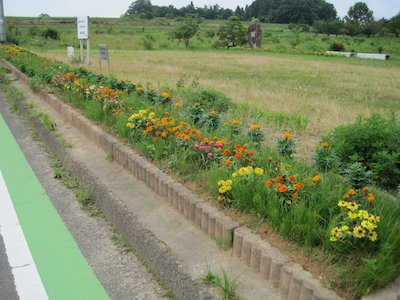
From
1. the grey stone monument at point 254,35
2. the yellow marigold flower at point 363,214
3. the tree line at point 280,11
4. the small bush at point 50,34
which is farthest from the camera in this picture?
the tree line at point 280,11

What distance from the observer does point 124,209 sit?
134 inches

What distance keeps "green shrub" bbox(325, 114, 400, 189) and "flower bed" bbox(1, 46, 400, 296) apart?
0.27 meters

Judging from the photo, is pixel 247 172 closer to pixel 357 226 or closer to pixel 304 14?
pixel 357 226

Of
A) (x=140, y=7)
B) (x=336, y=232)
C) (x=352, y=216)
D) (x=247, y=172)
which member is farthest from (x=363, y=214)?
(x=140, y=7)

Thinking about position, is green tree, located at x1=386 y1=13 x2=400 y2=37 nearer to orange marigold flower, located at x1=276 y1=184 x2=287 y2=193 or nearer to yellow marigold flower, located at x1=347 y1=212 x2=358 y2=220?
orange marigold flower, located at x1=276 y1=184 x2=287 y2=193

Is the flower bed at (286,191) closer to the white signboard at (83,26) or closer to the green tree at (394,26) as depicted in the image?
the white signboard at (83,26)

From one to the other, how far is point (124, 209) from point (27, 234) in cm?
87

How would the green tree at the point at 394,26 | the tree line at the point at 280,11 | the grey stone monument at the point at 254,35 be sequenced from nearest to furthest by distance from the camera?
the grey stone monument at the point at 254,35 → the green tree at the point at 394,26 → the tree line at the point at 280,11

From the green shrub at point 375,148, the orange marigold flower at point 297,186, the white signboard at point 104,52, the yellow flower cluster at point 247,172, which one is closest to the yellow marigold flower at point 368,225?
the orange marigold flower at point 297,186

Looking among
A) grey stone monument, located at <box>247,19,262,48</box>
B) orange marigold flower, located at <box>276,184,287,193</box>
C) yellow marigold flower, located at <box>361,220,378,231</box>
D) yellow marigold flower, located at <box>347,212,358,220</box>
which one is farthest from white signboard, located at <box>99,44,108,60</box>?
grey stone monument, located at <box>247,19,262,48</box>

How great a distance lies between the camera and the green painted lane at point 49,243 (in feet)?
8.93

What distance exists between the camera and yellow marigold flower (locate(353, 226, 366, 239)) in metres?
2.21

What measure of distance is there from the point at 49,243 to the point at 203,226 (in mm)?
1337

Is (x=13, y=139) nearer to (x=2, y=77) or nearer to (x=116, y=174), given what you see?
(x=116, y=174)
